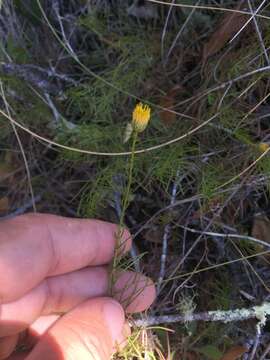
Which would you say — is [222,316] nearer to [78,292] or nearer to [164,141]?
[78,292]

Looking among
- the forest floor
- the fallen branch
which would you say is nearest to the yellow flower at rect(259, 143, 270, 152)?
the forest floor

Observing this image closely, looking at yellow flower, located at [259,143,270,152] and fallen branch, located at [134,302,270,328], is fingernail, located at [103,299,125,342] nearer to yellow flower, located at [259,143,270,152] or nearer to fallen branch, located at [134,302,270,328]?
fallen branch, located at [134,302,270,328]

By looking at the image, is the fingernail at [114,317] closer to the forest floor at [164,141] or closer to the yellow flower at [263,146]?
the forest floor at [164,141]

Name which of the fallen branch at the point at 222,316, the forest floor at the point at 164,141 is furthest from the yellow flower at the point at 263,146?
the fallen branch at the point at 222,316

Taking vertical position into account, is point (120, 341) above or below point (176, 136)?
below

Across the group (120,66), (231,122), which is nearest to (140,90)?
(120,66)

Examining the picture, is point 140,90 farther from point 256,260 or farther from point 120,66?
point 256,260

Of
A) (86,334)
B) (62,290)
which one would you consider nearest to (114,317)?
(86,334)
